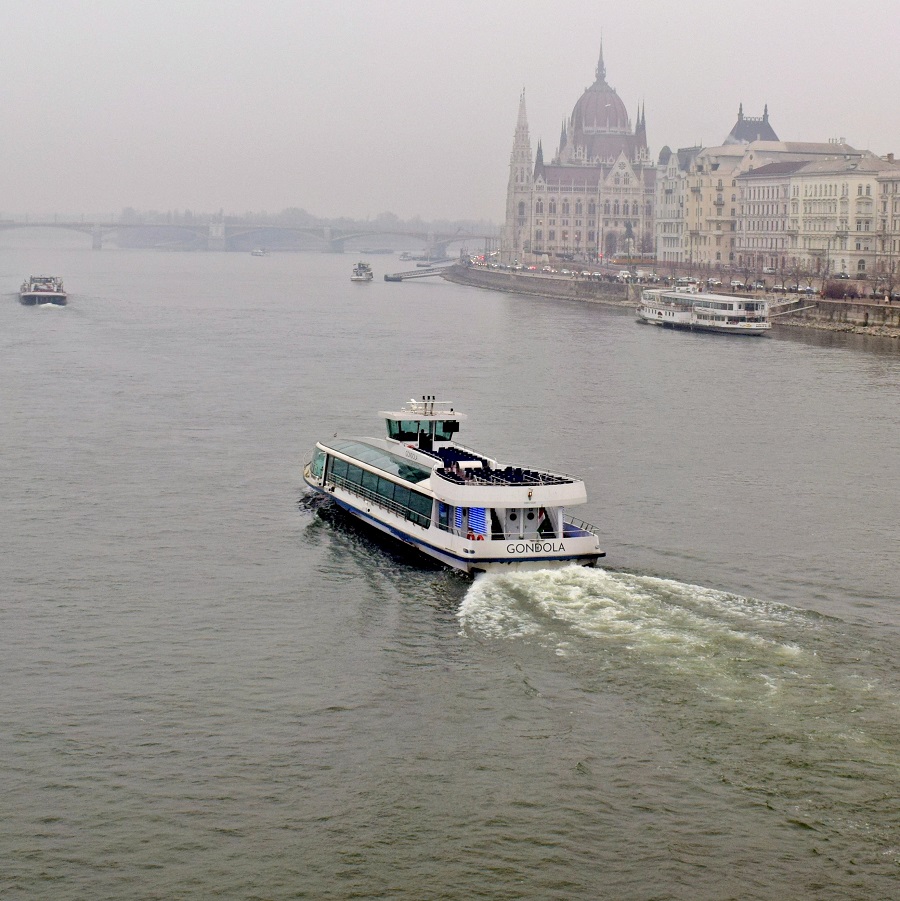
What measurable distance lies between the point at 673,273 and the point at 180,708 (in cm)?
13316

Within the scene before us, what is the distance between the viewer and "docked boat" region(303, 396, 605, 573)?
30.8 m

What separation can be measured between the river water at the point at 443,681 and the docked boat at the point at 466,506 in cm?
51

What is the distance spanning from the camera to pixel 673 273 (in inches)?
6024

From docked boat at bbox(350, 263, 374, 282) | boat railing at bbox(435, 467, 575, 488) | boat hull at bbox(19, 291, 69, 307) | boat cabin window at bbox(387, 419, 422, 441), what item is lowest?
boat railing at bbox(435, 467, 575, 488)

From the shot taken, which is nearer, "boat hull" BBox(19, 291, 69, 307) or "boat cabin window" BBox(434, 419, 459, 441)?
"boat cabin window" BBox(434, 419, 459, 441)

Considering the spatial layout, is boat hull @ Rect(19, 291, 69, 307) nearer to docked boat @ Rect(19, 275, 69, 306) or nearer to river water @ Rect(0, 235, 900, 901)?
docked boat @ Rect(19, 275, 69, 306)

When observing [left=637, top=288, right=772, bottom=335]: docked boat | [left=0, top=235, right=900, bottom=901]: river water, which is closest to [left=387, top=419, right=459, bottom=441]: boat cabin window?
[left=0, top=235, right=900, bottom=901]: river water

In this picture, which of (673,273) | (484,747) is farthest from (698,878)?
(673,273)

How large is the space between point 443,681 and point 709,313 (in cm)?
8205

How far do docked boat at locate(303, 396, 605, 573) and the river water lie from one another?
1.68 ft

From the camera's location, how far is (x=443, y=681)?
25.3 meters

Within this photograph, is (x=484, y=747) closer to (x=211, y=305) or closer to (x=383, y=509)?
(x=383, y=509)

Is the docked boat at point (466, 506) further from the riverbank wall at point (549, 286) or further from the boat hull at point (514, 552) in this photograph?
the riverbank wall at point (549, 286)

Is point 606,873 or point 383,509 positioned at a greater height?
point 383,509
